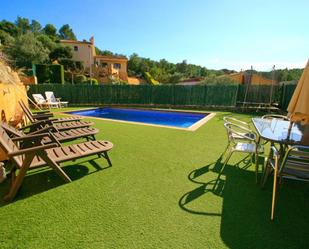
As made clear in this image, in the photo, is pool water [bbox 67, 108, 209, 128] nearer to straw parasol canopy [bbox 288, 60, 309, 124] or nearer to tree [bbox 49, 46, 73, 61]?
straw parasol canopy [bbox 288, 60, 309, 124]

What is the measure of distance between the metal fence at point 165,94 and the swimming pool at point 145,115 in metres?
1.75

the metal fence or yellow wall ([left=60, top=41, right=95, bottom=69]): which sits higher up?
yellow wall ([left=60, top=41, right=95, bottom=69])

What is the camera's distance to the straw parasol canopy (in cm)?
225

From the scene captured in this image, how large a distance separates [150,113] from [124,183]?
32.2 feet

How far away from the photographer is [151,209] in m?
2.32

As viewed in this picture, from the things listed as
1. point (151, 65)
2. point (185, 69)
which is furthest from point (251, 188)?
point (185, 69)

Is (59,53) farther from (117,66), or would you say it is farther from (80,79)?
(117,66)

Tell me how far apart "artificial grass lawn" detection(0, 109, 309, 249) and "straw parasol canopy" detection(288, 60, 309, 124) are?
1135 mm

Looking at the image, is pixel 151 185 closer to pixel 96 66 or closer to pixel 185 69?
pixel 96 66

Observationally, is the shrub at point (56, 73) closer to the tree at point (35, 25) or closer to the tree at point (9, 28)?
the tree at point (9, 28)

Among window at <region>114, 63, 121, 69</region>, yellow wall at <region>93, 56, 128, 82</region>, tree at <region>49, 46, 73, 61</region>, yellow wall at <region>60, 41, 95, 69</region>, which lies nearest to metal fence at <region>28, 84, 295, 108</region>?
yellow wall at <region>93, 56, 128, 82</region>

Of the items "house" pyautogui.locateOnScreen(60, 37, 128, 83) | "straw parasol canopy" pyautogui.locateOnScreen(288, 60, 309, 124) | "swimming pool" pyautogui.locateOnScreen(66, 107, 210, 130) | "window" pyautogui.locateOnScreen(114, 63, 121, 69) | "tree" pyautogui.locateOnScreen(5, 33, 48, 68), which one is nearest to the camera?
"straw parasol canopy" pyautogui.locateOnScreen(288, 60, 309, 124)

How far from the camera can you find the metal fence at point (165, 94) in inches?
471

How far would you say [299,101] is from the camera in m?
2.35
